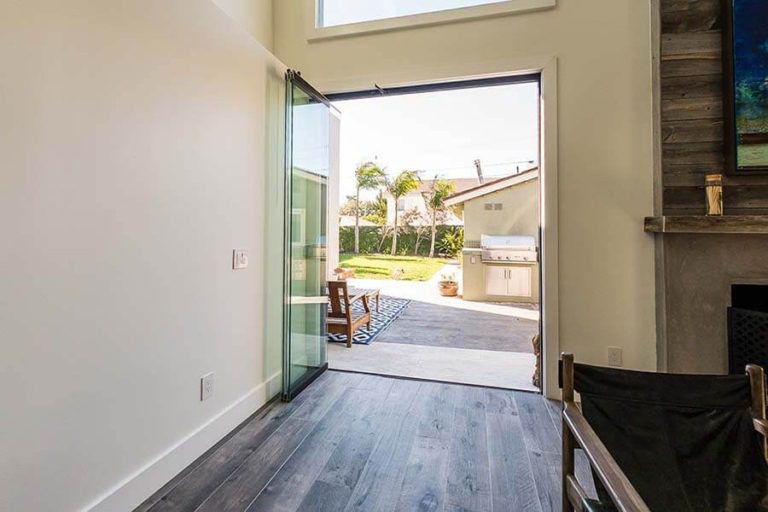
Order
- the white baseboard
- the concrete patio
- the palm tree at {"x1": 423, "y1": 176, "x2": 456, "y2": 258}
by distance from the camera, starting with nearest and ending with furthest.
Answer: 1. the white baseboard
2. the concrete patio
3. the palm tree at {"x1": 423, "y1": 176, "x2": 456, "y2": 258}

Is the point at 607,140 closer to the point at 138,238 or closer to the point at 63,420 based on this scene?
the point at 138,238

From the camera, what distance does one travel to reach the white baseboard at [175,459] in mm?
1497

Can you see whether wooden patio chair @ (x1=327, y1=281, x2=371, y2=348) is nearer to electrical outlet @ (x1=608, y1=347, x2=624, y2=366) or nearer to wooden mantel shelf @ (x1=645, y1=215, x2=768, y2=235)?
electrical outlet @ (x1=608, y1=347, x2=624, y2=366)

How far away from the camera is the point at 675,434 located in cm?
126

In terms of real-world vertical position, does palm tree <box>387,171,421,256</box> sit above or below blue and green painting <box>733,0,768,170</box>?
above

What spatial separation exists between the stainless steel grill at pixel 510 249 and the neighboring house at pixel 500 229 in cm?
9

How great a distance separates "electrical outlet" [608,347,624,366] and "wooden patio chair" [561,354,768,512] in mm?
1333

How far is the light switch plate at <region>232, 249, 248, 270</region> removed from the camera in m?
2.23

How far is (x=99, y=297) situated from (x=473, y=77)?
268cm

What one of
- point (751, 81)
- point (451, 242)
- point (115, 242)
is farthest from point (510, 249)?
point (115, 242)

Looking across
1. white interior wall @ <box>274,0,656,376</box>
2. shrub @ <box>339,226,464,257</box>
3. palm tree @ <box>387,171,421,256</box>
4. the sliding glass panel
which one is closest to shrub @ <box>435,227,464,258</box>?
shrub @ <box>339,226,464,257</box>

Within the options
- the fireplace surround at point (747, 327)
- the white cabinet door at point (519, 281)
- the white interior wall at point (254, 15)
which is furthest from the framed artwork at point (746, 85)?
the white cabinet door at point (519, 281)

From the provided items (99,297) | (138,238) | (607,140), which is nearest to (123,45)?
(138,238)

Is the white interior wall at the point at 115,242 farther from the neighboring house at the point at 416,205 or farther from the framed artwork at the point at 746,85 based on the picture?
the neighboring house at the point at 416,205
